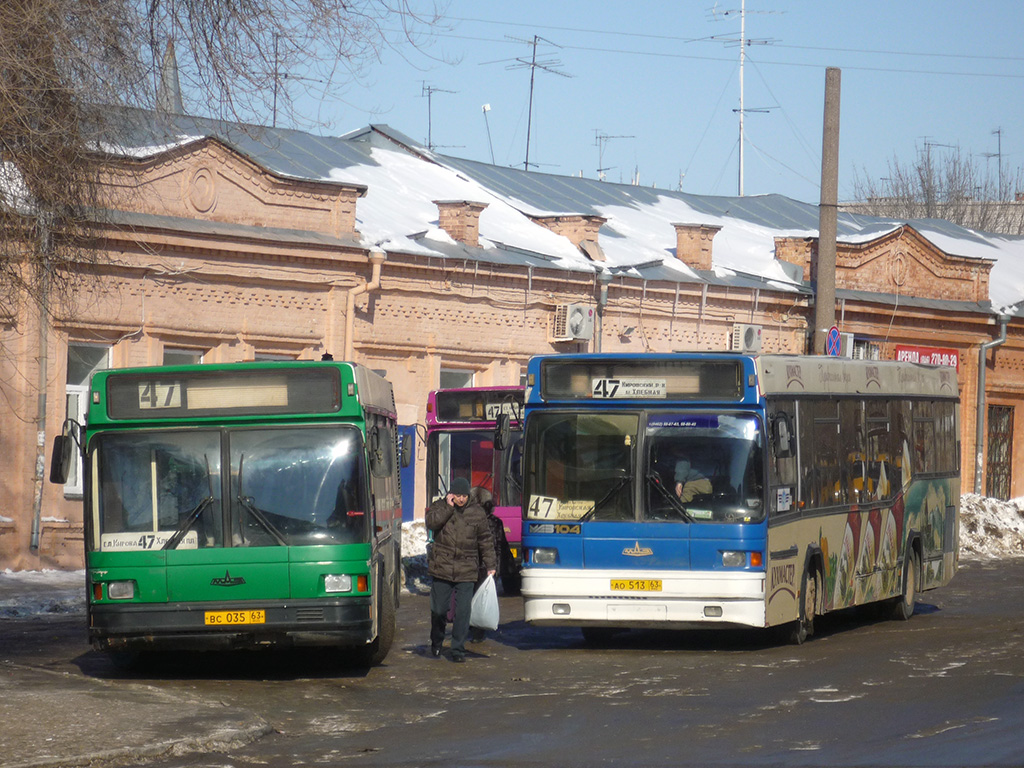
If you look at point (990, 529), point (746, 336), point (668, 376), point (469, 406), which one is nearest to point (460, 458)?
point (469, 406)

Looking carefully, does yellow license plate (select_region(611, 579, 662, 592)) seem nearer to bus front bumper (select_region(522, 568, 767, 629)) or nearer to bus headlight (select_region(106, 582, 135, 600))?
bus front bumper (select_region(522, 568, 767, 629))

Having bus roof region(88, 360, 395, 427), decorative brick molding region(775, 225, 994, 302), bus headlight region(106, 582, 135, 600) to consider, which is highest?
decorative brick molding region(775, 225, 994, 302)

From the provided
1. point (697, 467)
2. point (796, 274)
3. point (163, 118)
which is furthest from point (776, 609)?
point (796, 274)

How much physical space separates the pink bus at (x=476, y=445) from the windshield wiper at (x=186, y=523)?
9.63m

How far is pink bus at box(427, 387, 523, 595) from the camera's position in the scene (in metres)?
22.2

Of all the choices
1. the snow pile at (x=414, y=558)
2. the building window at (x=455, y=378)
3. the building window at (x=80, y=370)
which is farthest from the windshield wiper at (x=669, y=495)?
the building window at (x=455, y=378)

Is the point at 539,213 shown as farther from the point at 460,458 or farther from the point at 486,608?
the point at 486,608

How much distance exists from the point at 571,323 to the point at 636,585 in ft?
49.8

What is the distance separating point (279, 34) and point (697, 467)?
5.22 meters

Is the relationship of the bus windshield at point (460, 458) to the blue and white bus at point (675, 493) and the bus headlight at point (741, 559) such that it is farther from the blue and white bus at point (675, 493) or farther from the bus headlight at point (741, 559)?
the bus headlight at point (741, 559)

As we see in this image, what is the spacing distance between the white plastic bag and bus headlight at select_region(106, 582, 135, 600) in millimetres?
3180

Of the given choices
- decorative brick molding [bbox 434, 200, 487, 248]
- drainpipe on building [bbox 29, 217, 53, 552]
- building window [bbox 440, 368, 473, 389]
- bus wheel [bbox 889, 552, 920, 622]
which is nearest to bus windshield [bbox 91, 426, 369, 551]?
bus wheel [bbox 889, 552, 920, 622]

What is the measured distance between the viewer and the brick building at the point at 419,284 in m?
22.9

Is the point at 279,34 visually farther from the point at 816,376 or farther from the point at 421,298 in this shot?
the point at 421,298
